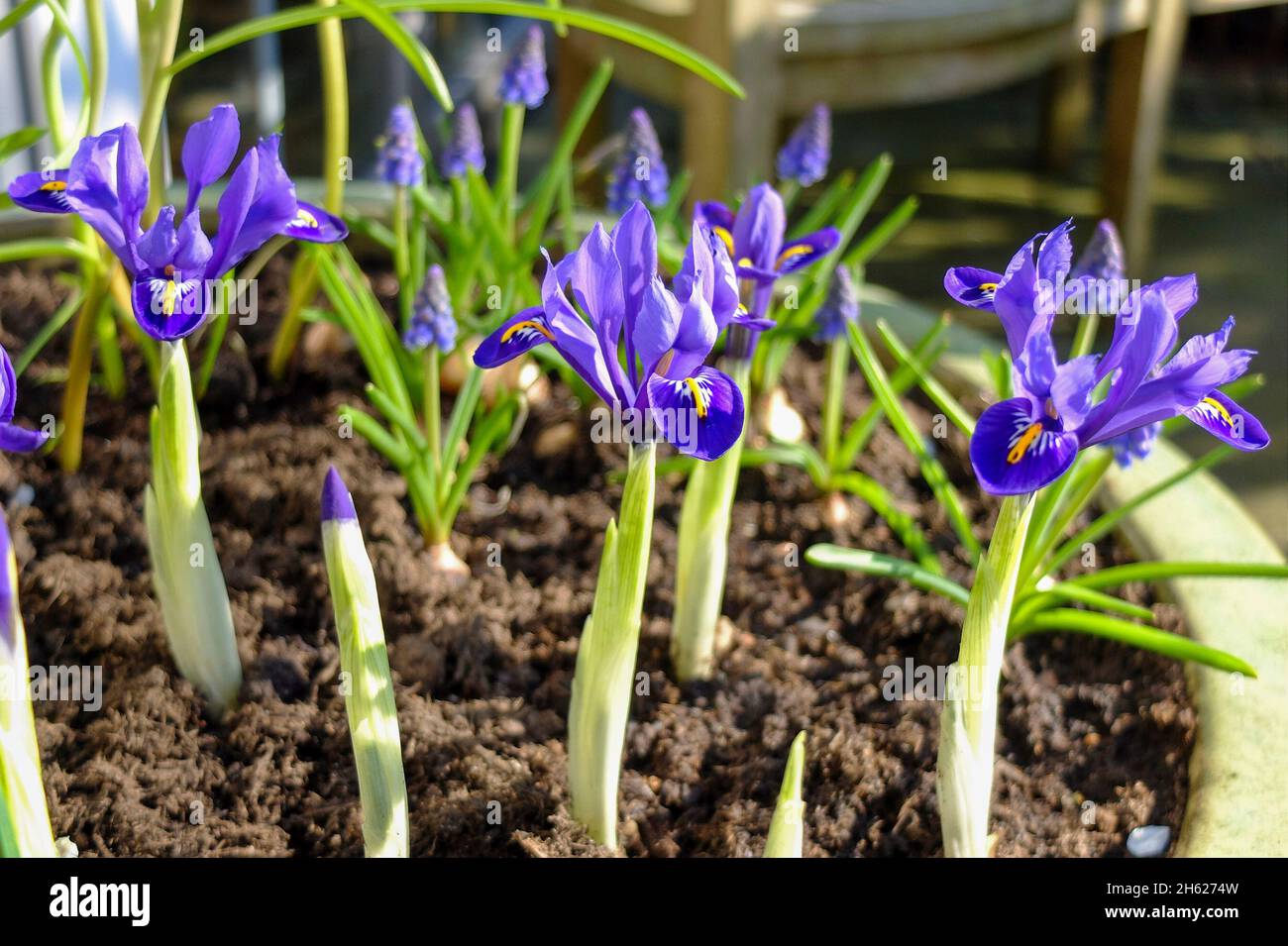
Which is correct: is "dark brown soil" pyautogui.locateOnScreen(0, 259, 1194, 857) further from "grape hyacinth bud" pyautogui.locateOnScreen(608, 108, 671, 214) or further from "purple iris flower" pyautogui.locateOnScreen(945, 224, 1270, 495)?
"purple iris flower" pyautogui.locateOnScreen(945, 224, 1270, 495)

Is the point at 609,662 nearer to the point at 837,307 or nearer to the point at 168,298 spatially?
the point at 168,298

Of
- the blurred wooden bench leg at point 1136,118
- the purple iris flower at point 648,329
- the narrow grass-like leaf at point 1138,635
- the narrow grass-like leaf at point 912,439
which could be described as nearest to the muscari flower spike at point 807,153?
the narrow grass-like leaf at point 912,439

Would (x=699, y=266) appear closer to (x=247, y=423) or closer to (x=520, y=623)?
(x=520, y=623)

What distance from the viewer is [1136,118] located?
2.98 meters

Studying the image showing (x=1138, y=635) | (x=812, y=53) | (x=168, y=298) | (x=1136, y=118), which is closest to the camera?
(x=168, y=298)

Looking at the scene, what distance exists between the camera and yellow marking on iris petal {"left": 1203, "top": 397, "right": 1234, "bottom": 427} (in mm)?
875

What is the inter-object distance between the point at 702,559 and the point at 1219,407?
0.47m

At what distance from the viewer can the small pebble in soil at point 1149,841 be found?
1.08 metres

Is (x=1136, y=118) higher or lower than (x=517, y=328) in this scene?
higher

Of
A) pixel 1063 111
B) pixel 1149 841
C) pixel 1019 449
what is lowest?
pixel 1149 841

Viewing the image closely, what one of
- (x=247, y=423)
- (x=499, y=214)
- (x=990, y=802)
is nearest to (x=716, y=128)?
(x=499, y=214)

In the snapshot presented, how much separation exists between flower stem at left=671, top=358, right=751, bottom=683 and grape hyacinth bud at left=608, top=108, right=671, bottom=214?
0.36 metres

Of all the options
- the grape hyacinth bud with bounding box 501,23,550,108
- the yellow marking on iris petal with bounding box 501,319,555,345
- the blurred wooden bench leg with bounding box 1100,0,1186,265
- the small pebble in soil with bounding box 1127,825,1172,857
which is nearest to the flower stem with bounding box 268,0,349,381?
the grape hyacinth bud with bounding box 501,23,550,108

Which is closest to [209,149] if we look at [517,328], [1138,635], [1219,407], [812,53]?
[517,328]
